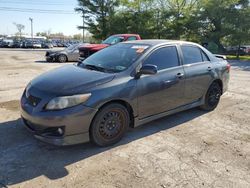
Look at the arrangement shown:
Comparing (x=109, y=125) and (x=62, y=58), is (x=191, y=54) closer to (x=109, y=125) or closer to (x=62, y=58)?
(x=109, y=125)

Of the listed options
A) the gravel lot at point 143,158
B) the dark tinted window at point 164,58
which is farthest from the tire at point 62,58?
the dark tinted window at point 164,58

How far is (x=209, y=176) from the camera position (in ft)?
10.1

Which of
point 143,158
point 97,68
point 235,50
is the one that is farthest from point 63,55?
point 235,50

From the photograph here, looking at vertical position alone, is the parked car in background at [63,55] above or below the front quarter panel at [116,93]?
above

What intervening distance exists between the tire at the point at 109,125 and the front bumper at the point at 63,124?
127 mm

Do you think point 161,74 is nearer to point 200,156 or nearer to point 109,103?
point 109,103

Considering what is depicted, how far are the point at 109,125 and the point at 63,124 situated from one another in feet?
2.41

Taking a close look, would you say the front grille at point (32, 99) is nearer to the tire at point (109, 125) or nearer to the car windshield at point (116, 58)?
the tire at point (109, 125)

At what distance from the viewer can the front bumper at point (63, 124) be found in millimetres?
3246

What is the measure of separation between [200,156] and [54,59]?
558 inches

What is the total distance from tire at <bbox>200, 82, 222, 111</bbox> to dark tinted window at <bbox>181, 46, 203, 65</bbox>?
0.74 m

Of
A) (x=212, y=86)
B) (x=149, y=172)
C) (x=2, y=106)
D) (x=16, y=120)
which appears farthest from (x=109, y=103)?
(x=2, y=106)

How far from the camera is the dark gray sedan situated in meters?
3.32

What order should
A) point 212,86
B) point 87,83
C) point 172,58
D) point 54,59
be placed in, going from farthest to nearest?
point 54,59 < point 212,86 < point 172,58 < point 87,83
